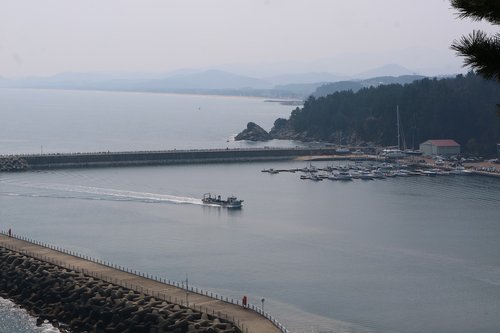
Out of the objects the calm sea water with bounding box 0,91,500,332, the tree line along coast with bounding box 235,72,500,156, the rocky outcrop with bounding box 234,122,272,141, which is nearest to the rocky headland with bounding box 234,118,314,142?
the rocky outcrop with bounding box 234,122,272,141

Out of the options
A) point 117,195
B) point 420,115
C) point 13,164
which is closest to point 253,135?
point 420,115

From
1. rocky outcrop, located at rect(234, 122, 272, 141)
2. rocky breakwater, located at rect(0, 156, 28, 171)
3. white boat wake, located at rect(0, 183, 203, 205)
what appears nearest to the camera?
white boat wake, located at rect(0, 183, 203, 205)

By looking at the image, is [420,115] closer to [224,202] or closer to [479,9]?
[224,202]

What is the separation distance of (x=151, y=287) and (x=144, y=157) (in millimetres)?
34203

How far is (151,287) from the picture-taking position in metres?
18.8

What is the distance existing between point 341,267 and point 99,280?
23.7 feet

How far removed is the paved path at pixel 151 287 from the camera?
16.0 metres

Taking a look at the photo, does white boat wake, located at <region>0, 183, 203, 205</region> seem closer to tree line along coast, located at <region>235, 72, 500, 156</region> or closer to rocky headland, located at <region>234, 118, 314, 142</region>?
tree line along coast, located at <region>235, 72, 500, 156</region>

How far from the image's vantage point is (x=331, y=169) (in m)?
49.2

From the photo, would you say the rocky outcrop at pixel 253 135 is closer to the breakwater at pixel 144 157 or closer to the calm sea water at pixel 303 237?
the breakwater at pixel 144 157

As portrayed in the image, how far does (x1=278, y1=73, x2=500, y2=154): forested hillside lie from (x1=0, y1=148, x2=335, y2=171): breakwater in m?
6.99

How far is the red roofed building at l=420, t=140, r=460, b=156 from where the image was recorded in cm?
5681

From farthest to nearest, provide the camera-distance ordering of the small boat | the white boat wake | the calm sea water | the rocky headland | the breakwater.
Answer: the rocky headland
the breakwater
the white boat wake
the small boat
the calm sea water

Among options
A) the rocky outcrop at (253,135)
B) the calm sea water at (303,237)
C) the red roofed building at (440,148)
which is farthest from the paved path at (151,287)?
the rocky outcrop at (253,135)
